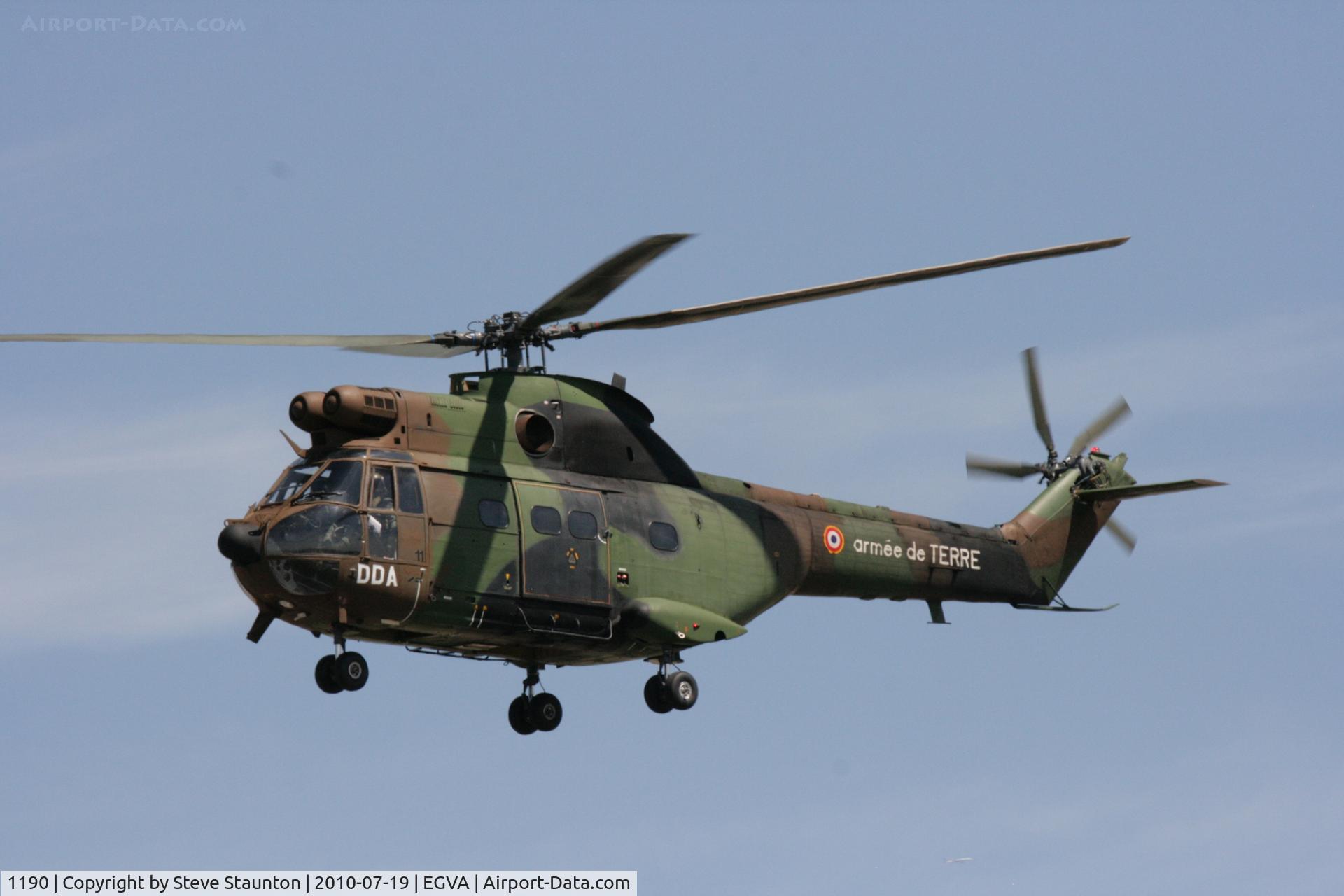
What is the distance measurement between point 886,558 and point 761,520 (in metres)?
2.85

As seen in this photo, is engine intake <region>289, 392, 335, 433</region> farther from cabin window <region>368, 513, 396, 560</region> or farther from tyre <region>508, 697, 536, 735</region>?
tyre <region>508, 697, 536, 735</region>

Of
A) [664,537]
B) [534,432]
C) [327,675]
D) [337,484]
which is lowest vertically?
[327,675]

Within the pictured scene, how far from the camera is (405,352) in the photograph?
33469 millimetres

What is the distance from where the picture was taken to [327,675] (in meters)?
30.3

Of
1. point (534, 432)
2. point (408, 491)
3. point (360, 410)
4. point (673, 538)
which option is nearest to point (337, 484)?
point (408, 491)

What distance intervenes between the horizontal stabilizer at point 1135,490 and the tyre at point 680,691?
33.8 ft

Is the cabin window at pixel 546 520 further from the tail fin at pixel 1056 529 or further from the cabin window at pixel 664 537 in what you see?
the tail fin at pixel 1056 529

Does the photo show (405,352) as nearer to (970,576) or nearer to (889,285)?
(889,285)

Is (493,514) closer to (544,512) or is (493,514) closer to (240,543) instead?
(544,512)

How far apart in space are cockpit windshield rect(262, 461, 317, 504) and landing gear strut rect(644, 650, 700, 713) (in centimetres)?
645

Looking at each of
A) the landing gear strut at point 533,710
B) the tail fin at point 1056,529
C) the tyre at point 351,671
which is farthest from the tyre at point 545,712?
the tail fin at point 1056,529

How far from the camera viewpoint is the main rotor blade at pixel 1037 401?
138 feet

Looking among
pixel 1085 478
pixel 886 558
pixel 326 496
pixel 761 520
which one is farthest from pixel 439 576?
pixel 1085 478

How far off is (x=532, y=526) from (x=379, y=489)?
2531mm
